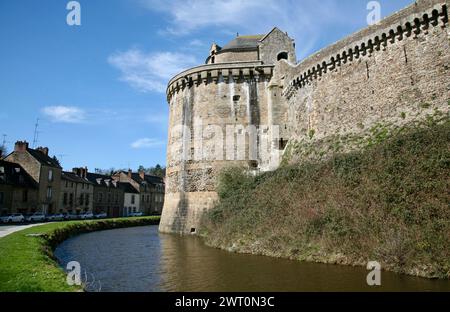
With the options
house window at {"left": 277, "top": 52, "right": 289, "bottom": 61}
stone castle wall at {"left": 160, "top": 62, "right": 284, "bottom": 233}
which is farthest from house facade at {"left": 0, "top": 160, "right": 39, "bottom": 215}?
house window at {"left": 277, "top": 52, "right": 289, "bottom": 61}

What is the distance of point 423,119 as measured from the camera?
12797 millimetres

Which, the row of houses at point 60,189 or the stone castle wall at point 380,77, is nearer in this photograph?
the stone castle wall at point 380,77

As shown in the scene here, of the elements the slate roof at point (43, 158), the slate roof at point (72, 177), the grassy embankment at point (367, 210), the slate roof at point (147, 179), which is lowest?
the grassy embankment at point (367, 210)

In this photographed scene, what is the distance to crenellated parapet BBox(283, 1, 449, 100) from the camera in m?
13.3

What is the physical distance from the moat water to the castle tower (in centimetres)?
933

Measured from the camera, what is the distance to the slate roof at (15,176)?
1227 inches

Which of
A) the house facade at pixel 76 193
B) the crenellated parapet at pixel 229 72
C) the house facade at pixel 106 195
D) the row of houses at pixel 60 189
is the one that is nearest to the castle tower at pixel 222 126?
the crenellated parapet at pixel 229 72

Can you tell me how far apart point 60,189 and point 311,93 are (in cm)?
3136

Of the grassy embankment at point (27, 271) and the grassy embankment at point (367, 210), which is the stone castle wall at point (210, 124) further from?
the grassy embankment at point (27, 271)

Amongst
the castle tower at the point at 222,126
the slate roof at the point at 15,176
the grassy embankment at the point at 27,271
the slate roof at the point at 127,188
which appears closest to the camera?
the grassy embankment at the point at 27,271

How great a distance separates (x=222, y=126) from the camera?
22750 millimetres

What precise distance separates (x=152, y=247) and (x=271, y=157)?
9.69m
